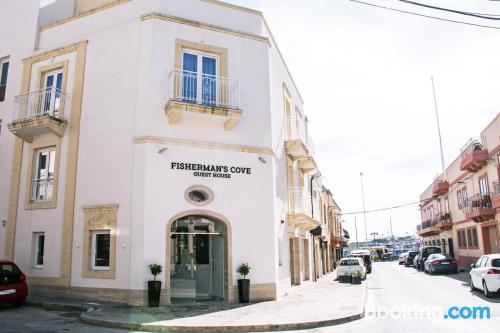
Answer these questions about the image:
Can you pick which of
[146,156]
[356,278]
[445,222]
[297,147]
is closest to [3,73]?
[146,156]

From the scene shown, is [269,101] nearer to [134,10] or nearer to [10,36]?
[134,10]

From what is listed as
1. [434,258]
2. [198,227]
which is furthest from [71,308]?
[434,258]

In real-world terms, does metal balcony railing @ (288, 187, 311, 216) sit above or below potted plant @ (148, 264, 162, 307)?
above

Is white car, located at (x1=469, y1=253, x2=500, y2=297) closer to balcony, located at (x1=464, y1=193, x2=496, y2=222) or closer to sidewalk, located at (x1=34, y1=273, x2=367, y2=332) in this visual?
sidewalk, located at (x1=34, y1=273, x2=367, y2=332)

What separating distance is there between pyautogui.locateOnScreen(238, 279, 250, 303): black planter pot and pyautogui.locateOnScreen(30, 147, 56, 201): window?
25.8 feet

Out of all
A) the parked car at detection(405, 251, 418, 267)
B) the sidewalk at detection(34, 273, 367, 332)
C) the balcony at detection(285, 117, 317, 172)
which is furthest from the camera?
the parked car at detection(405, 251, 418, 267)

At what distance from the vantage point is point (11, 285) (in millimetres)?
12375

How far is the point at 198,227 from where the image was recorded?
47.3 ft

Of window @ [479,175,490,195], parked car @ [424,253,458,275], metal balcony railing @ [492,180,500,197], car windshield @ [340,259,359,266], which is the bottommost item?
parked car @ [424,253,458,275]

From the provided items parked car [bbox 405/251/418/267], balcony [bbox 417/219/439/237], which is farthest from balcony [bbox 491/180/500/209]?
balcony [bbox 417/219/439/237]

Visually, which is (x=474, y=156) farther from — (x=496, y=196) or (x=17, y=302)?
(x=17, y=302)

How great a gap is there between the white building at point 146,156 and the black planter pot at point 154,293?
13.8 inches

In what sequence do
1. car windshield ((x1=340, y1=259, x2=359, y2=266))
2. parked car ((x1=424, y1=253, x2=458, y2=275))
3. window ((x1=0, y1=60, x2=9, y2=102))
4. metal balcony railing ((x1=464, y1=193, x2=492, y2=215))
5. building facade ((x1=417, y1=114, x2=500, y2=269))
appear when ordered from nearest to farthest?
window ((x1=0, y1=60, x2=9, y2=102)) → building facade ((x1=417, y1=114, x2=500, y2=269)) → car windshield ((x1=340, y1=259, x2=359, y2=266)) → metal balcony railing ((x1=464, y1=193, x2=492, y2=215)) → parked car ((x1=424, y1=253, x2=458, y2=275))

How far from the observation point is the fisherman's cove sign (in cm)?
1393
